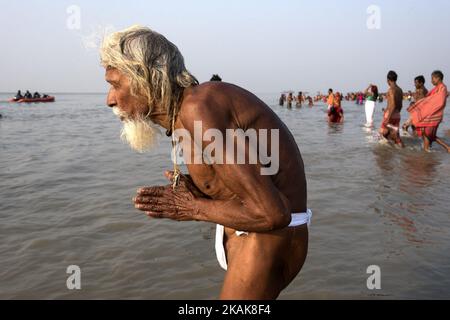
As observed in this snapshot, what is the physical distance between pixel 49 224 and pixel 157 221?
131 centimetres

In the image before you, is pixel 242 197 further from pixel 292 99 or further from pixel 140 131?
Result: pixel 292 99

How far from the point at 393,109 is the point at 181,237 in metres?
8.42

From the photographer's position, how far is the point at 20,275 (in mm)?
3990

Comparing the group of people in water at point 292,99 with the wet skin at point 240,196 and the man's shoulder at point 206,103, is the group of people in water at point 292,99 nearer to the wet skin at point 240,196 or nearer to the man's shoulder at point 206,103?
the wet skin at point 240,196

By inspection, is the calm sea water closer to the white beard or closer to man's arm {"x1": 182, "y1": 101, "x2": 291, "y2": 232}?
the white beard

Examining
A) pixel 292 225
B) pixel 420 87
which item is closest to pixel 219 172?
pixel 292 225

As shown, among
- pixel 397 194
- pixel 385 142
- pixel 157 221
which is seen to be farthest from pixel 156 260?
pixel 385 142

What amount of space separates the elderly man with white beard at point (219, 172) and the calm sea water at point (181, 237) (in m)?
1.66

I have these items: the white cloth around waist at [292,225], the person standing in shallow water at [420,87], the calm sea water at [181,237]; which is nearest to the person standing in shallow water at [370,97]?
the person standing in shallow water at [420,87]

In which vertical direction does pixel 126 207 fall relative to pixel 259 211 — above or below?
below

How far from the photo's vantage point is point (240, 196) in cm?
182

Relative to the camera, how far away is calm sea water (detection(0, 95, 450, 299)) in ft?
12.2

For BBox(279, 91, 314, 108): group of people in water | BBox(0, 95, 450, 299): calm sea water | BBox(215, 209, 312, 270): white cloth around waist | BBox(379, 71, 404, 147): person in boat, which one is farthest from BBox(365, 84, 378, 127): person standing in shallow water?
BBox(279, 91, 314, 108): group of people in water
